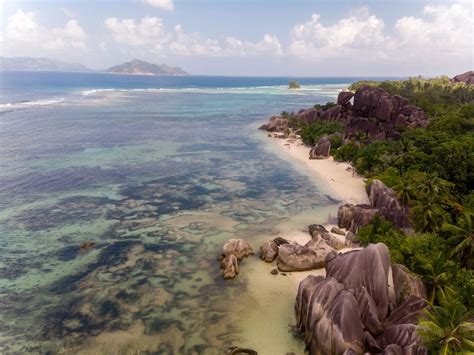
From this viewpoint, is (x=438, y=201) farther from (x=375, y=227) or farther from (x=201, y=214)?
(x=201, y=214)

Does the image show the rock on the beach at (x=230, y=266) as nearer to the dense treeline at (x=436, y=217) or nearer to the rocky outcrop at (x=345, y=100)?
the dense treeline at (x=436, y=217)

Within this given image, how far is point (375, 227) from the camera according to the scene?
34500mm

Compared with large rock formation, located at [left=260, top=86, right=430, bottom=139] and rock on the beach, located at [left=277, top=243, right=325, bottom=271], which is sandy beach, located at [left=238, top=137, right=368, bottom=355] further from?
large rock formation, located at [left=260, top=86, right=430, bottom=139]

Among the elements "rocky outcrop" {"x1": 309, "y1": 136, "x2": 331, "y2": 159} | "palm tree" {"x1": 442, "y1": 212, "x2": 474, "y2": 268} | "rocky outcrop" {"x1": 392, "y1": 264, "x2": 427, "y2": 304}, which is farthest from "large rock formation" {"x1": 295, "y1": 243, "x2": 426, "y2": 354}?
"rocky outcrop" {"x1": 309, "y1": 136, "x2": 331, "y2": 159}

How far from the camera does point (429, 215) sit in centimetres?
3353

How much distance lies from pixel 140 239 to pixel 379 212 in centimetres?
2511

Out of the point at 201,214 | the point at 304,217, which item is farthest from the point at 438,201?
the point at 201,214

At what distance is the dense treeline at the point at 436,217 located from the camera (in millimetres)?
18094

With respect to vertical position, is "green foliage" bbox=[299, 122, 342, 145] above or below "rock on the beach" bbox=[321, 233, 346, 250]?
above

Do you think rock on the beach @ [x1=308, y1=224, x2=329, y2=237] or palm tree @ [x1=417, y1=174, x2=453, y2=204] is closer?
palm tree @ [x1=417, y1=174, x2=453, y2=204]

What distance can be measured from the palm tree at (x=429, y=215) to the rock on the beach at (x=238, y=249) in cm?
1653

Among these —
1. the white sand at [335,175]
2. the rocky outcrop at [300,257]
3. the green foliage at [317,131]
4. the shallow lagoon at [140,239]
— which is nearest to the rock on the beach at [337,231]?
the shallow lagoon at [140,239]

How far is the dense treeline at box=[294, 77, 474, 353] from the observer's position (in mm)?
18094

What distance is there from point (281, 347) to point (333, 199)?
1132 inches
